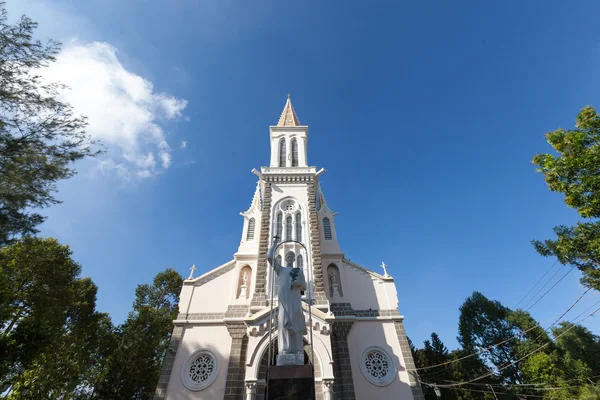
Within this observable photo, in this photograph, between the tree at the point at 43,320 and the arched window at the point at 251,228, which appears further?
the arched window at the point at 251,228

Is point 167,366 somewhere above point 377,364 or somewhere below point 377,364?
above

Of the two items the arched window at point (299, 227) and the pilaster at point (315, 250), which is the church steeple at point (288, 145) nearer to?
the pilaster at point (315, 250)

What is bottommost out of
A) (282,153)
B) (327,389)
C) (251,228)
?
(327,389)

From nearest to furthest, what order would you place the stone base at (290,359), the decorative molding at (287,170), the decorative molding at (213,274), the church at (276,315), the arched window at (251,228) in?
1. the stone base at (290,359)
2. the church at (276,315)
3. the decorative molding at (213,274)
4. the arched window at (251,228)
5. the decorative molding at (287,170)

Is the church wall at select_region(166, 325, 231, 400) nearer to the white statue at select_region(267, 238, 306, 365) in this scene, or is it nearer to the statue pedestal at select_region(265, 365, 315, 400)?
the white statue at select_region(267, 238, 306, 365)

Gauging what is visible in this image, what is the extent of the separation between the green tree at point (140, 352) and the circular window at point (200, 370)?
19.4 feet

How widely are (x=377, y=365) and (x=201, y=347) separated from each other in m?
8.21

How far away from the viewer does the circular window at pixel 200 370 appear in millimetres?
11461

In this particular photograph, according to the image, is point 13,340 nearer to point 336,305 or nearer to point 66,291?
point 66,291

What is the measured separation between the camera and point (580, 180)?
9125 millimetres

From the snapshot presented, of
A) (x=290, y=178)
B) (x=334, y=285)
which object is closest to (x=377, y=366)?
(x=334, y=285)

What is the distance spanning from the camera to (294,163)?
63.6ft

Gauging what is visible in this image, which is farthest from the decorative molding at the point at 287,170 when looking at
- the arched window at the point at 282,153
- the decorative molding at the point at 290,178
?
the arched window at the point at 282,153

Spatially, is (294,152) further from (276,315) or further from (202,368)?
(202,368)
